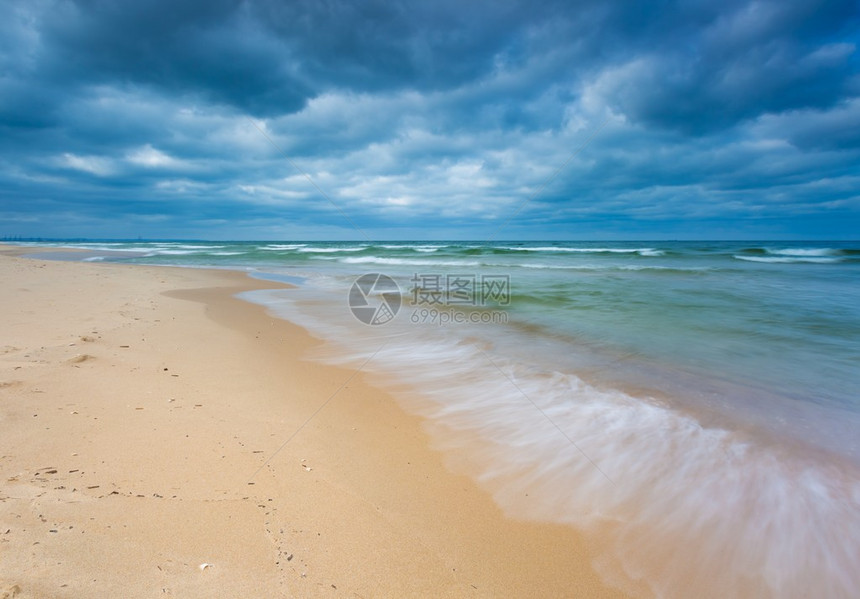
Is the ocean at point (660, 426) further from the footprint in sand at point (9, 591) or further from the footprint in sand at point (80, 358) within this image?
the footprint in sand at point (80, 358)

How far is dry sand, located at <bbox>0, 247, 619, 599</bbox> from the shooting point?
1673mm

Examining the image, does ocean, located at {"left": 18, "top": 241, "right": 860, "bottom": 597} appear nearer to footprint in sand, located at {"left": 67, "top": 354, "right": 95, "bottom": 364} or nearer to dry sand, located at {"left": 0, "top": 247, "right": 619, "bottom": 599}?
dry sand, located at {"left": 0, "top": 247, "right": 619, "bottom": 599}

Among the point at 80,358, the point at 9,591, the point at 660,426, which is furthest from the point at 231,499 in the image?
the point at 660,426

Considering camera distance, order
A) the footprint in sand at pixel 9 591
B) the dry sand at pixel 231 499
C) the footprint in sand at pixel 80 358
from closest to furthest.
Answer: the footprint in sand at pixel 9 591 < the dry sand at pixel 231 499 < the footprint in sand at pixel 80 358

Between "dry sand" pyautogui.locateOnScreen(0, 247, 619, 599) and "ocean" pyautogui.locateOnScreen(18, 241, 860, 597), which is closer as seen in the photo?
"dry sand" pyautogui.locateOnScreen(0, 247, 619, 599)

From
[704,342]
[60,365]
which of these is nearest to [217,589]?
[60,365]

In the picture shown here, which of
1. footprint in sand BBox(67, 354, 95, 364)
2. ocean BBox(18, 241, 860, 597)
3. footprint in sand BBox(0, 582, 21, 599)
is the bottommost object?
ocean BBox(18, 241, 860, 597)

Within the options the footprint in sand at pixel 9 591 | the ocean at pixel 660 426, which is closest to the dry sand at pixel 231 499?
the footprint in sand at pixel 9 591

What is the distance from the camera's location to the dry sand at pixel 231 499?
1.67 meters

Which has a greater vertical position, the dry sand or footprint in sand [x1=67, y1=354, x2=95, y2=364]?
footprint in sand [x1=67, y1=354, x2=95, y2=364]

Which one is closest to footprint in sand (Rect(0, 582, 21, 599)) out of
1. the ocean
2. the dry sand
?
the dry sand

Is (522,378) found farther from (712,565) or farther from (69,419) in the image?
(69,419)

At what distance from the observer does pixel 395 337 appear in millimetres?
6820

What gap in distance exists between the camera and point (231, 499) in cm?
218
